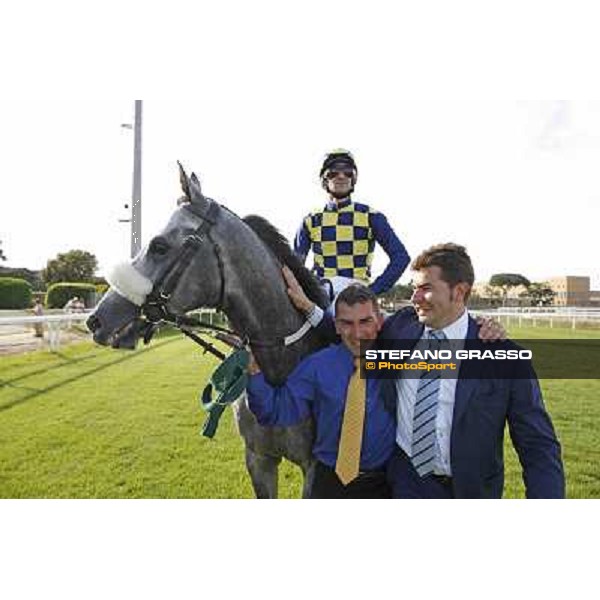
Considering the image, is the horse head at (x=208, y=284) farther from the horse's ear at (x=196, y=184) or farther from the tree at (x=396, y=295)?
the tree at (x=396, y=295)

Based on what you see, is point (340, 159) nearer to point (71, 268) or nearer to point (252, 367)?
point (252, 367)

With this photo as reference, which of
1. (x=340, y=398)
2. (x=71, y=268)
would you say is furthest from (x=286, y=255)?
(x=71, y=268)

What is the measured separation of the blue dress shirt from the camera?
166 cm

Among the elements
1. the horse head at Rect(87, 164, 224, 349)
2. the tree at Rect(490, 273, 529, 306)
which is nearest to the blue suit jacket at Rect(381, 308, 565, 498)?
the tree at Rect(490, 273, 529, 306)

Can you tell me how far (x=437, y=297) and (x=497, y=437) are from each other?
431mm

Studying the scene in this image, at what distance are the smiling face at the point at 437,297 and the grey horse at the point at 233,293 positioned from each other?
0.37 metres

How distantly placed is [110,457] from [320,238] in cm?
127

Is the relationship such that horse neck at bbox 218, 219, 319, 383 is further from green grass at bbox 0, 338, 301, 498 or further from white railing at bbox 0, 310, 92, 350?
white railing at bbox 0, 310, 92, 350

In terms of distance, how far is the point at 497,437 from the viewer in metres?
1.53

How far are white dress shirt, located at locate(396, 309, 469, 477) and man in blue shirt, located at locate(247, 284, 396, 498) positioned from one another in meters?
0.04

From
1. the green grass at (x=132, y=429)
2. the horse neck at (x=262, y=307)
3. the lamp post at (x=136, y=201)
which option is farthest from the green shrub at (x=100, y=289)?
the horse neck at (x=262, y=307)

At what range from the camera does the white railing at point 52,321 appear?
2162 mm
